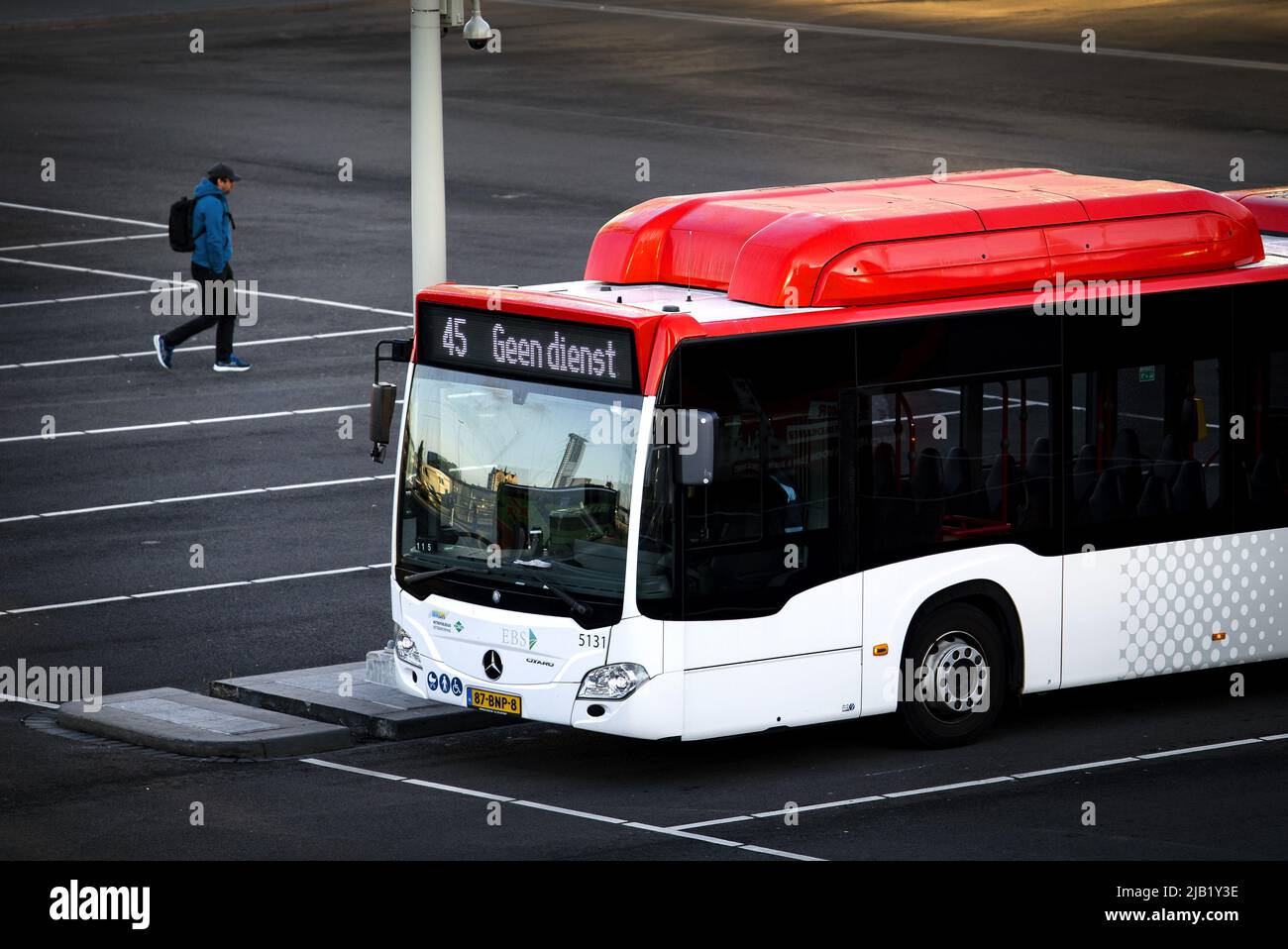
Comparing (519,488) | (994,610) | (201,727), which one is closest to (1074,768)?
(994,610)

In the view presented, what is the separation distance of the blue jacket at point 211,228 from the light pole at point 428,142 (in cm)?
1094

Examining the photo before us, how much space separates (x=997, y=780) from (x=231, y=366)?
1423 centimetres

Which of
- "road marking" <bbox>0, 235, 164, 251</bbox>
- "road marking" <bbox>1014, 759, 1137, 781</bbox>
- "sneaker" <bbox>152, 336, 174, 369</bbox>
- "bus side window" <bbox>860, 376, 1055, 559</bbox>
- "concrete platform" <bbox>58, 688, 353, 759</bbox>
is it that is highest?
"road marking" <bbox>0, 235, 164, 251</bbox>

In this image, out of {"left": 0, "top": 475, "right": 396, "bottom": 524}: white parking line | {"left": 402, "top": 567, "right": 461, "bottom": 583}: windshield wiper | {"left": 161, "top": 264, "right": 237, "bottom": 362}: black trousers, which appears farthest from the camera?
{"left": 161, "top": 264, "right": 237, "bottom": 362}: black trousers

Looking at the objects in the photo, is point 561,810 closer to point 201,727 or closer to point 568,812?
point 568,812

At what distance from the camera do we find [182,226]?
26.3 m

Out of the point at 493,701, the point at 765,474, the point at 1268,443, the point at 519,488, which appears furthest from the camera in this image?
the point at 1268,443

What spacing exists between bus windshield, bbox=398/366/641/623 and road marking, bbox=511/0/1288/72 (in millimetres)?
33798

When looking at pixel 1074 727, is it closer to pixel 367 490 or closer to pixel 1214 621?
pixel 1214 621

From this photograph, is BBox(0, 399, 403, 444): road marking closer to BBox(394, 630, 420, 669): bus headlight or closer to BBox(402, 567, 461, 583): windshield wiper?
BBox(394, 630, 420, 669): bus headlight

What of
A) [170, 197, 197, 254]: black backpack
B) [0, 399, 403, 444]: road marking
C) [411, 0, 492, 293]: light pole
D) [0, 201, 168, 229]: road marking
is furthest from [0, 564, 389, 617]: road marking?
[0, 201, 168, 229]: road marking

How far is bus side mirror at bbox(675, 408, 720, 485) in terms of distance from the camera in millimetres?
12953

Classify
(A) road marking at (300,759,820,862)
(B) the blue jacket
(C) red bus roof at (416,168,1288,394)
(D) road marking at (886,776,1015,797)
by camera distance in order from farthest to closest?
1. (B) the blue jacket
2. (C) red bus roof at (416,168,1288,394)
3. (D) road marking at (886,776,1015,797)
4. (A) road marking at (300,759,820,862)

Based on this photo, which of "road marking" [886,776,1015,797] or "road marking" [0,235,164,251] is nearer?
"road marking" [886,776,1015,797]
